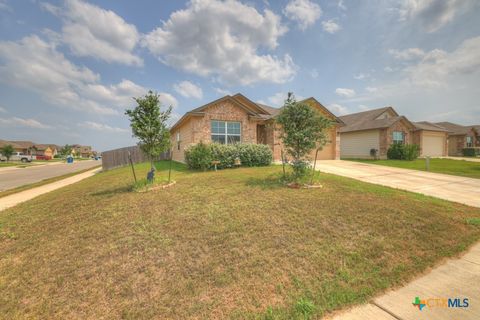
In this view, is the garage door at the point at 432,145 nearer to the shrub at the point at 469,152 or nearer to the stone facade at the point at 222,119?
the shrub at the point at 469,152

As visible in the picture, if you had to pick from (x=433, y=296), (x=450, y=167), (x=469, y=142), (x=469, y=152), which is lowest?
(x=433, y=296)

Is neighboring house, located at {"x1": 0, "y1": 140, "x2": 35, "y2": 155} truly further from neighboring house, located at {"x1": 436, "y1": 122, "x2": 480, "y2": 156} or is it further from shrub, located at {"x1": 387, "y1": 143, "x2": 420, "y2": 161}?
neighboring house, located at {"x1": 436, "y1": 122, "x2": 480, "y2": 156}

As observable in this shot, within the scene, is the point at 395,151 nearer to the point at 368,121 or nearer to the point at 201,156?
the point at 368,121

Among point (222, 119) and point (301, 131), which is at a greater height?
point (222, 119)

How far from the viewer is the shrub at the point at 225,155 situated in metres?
10.9

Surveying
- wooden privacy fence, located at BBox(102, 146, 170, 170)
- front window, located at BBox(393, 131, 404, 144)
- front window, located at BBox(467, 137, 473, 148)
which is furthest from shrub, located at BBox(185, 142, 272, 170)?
front window, located at BBox(467, 137, 473, 148)

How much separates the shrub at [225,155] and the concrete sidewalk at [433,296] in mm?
9184

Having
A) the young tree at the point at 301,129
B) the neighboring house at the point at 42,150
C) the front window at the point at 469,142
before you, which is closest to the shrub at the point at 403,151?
the young tree at the point at 301,129

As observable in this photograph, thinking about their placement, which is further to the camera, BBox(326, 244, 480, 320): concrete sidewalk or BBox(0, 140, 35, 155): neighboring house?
BBox(0, 140, 35, 155): neighboring house

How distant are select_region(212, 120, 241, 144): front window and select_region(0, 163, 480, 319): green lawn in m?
8.38

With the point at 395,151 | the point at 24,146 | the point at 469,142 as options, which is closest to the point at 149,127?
the point at 395,151

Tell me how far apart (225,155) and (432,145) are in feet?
91.1

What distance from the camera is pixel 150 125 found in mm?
7266

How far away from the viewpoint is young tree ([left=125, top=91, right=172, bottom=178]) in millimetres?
7145
